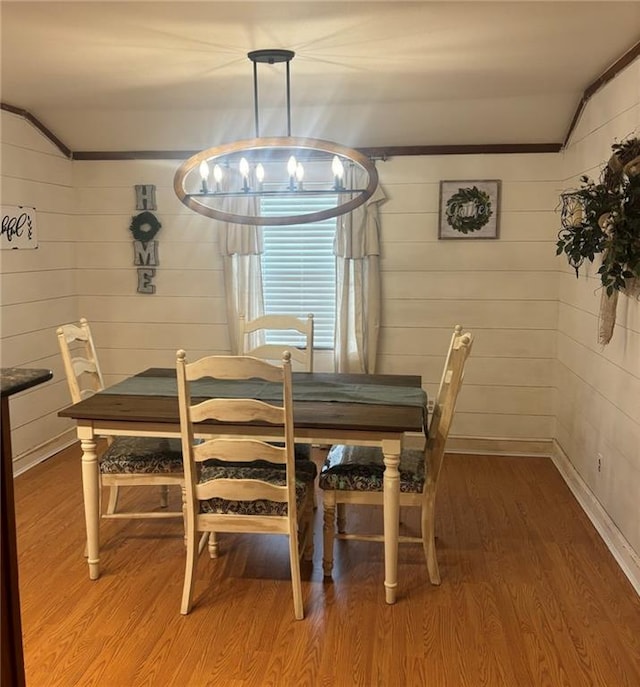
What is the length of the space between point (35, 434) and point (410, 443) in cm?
259

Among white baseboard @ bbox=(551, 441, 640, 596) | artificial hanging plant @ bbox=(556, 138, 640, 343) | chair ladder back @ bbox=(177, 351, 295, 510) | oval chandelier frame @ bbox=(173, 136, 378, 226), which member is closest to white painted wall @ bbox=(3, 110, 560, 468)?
white baseboard @ bbox=(551, 441, 640, 596)

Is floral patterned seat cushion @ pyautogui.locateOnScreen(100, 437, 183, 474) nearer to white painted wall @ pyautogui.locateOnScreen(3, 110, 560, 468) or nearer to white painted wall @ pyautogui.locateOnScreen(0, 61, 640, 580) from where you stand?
white painted wall @ pyautogui.locateOnScreen(0, 61, 640, 580)

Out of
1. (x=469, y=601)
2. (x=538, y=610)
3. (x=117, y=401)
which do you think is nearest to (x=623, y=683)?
(x=538, y=610)

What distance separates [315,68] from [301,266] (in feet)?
5.20

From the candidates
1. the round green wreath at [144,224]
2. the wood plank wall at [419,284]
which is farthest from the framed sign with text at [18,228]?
the round green wreath at [144,224]

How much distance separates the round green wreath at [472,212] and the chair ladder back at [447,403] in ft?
5.34

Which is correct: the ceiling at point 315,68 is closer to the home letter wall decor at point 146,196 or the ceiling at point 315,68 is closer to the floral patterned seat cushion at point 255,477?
the home letter wall decor at point 146,196

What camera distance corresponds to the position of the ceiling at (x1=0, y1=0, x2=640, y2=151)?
2514 mm

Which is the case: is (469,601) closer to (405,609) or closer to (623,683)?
(405,609)

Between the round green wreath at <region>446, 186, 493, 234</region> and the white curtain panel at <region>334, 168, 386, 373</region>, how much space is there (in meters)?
0.47

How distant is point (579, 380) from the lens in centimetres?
382

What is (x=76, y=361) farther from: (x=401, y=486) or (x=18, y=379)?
(x=18, y=379)

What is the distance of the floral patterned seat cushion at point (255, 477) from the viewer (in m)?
2.60

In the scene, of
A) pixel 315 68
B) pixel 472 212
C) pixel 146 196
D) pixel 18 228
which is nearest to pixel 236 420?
pixel 315 68
